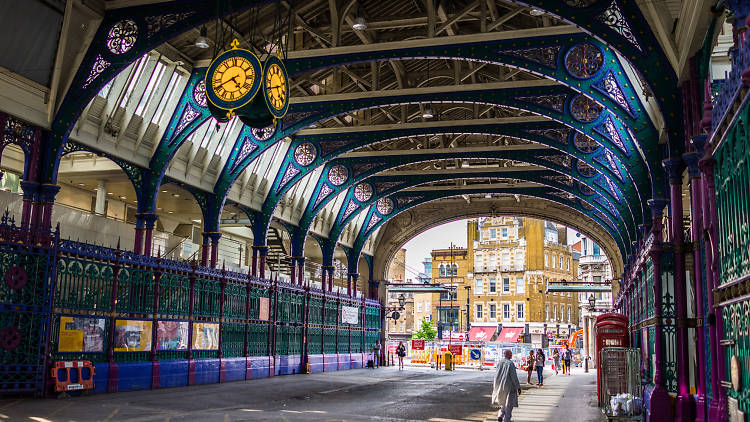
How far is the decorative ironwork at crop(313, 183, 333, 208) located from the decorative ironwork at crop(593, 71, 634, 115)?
1962 centimetres

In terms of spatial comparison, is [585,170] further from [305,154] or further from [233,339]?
[233,339]

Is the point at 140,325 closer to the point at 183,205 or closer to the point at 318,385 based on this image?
the point at 318,385

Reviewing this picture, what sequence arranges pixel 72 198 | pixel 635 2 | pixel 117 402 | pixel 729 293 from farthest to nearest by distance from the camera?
pixel 72 198
pixel 117 402
pixel 635 2
pixel 729 293

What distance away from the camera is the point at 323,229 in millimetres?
41188

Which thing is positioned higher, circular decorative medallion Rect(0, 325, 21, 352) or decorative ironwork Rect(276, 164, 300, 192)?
decorative ironwork Rect(276, 164, 300, 192)

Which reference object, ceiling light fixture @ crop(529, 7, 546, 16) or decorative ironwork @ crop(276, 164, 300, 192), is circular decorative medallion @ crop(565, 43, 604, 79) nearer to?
ceiling light fixture @ crop(529, 7, 546, 16)

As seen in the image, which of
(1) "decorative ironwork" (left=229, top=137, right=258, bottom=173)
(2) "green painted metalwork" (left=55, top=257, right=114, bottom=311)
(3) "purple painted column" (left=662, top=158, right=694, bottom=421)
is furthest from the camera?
(1) "decorative ironwork" (left=229, top=137, right=258, bottom=173)

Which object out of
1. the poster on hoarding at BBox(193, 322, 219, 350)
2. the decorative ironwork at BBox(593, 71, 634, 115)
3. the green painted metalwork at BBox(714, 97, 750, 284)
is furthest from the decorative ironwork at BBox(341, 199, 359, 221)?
the green painted metalwork at BBox(714, 97, 750, 284)

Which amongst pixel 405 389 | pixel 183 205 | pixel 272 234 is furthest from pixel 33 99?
pixel 272 234

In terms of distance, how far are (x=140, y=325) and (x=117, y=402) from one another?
15.8 ft

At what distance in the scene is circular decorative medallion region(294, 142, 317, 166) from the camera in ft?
104

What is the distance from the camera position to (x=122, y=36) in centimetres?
1900

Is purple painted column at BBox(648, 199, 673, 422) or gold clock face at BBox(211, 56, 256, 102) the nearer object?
purple painted column at BBox(648, 199, 673, 422)

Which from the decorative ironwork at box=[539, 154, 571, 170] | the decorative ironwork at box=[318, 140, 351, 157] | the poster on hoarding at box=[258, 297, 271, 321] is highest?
the decorative ironwork at box=[318, 140, 351, 157]
